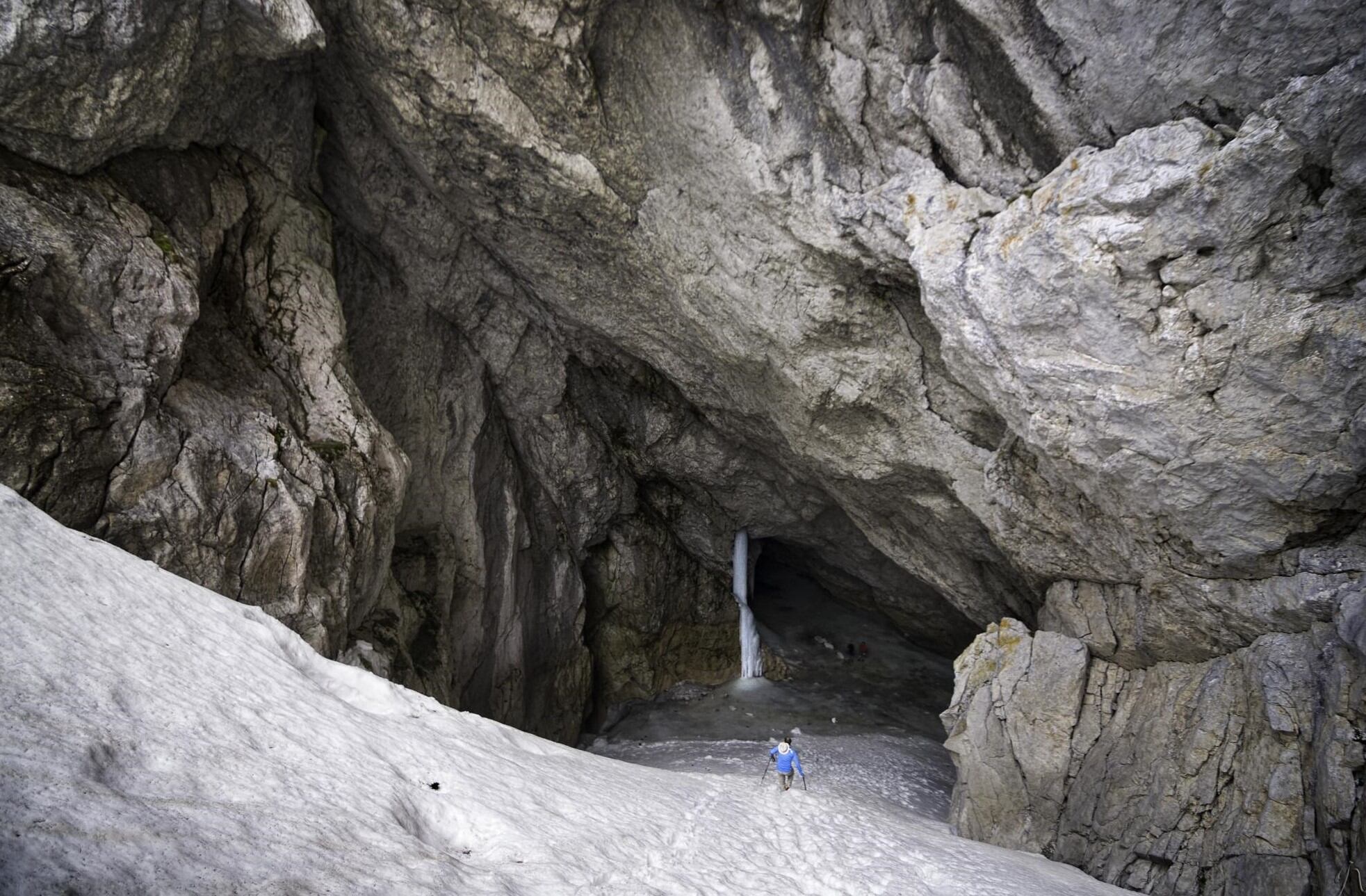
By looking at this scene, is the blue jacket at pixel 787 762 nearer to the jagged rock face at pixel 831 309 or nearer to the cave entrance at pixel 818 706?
the cave entrance at pixel 818 706

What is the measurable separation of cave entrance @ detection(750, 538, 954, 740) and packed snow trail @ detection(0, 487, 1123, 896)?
13381 millimetres

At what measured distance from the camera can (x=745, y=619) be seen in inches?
1071

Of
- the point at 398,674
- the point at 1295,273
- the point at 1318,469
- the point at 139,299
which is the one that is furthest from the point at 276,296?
the point at 1318,469

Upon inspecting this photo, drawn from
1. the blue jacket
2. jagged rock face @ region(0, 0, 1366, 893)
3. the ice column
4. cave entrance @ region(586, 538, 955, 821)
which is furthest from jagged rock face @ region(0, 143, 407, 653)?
the ice column

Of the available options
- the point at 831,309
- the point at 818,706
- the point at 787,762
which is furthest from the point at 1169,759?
the point at 818,706

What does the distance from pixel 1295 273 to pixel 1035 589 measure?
868 centimetres

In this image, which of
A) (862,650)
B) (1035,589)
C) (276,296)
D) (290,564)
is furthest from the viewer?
(862,650)

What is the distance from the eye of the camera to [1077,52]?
10.8 meters

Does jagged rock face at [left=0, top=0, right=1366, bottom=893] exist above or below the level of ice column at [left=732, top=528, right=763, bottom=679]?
above

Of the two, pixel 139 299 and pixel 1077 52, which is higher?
pixel 1077 52

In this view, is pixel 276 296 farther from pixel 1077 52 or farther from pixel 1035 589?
pixel 1035 589

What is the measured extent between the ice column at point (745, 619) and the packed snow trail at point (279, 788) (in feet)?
53.2

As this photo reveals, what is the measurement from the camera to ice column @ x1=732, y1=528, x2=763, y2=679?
88.4 ft

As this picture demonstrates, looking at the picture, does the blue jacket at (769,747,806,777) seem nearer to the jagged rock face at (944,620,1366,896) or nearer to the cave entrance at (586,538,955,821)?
the cave entrance at (586,538,955,821)
